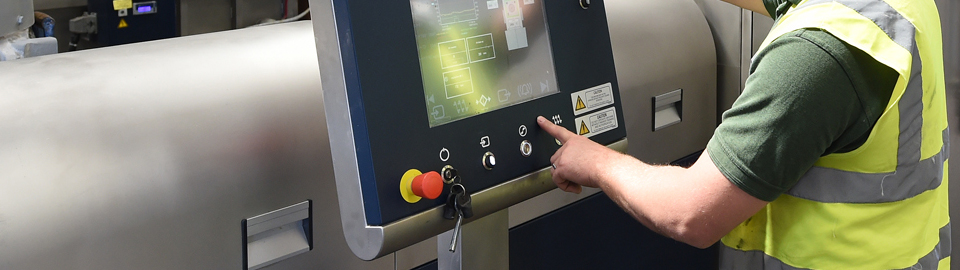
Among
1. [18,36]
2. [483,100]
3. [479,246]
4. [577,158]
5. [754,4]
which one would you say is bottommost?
[479,246]

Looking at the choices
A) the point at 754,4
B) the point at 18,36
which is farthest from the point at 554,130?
the point at 18,36

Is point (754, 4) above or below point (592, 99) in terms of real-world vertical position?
above

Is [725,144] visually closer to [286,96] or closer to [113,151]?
[286,96]

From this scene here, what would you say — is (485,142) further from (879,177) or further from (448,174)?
(879,177)

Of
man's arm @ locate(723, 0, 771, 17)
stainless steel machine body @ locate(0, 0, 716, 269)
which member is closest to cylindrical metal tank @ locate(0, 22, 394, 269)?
stainless steel machine body @ locate(0, 0, 716, 269)

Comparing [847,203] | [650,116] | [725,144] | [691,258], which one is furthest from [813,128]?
[691,258]

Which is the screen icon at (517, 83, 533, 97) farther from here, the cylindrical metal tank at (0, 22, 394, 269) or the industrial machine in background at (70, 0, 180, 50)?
the industrial machine in background at (70, 0, 180, 50)

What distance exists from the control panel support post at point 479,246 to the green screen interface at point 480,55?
0.20 meters

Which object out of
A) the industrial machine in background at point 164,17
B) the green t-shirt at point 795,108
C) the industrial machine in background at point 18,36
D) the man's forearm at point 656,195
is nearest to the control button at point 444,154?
the man's forearm at point 656,195

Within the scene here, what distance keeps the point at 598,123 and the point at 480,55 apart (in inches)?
10.6

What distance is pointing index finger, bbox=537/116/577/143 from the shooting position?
1194 mm

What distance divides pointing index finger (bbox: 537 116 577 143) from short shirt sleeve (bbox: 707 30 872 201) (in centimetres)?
24

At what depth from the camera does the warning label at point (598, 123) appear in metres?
1.27

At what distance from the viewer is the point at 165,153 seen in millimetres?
1061
